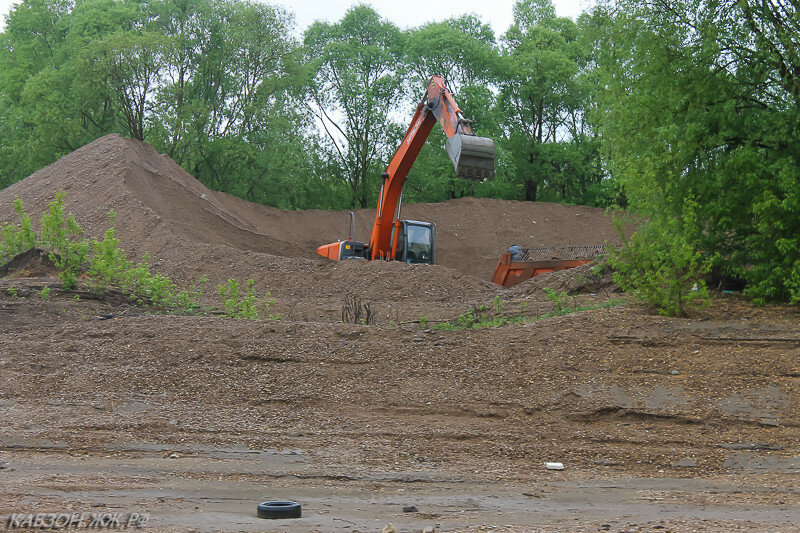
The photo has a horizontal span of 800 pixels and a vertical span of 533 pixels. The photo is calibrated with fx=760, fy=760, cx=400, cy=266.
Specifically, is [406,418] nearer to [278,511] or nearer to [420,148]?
[278,511]

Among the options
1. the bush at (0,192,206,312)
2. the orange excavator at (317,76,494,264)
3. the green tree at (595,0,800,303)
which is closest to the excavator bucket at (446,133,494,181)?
the orange excavator at (317,76,494,264)

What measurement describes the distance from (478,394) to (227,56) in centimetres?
3509

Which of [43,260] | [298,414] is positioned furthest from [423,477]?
[43,260]

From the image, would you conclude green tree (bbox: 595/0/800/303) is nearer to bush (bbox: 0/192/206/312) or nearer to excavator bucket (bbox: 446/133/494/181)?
excavator bucket (bbox: 446/133/494/181)

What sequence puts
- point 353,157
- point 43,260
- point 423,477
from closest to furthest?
point 423,477 → point 43,260 → point 353,157

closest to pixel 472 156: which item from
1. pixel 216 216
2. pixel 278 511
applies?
pixel 278 511

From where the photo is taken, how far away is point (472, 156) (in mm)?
14031

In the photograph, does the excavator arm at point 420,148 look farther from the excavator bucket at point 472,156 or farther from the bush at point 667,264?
the bush at point 667,264

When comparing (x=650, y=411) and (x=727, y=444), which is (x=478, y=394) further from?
(x=727, y=444)

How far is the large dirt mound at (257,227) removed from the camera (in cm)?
1859

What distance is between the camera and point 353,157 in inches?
1772

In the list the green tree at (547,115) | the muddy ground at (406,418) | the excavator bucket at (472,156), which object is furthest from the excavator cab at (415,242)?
the green tree at (547,115)

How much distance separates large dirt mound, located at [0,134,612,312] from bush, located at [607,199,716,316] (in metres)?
7.27

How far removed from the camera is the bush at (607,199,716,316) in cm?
941
